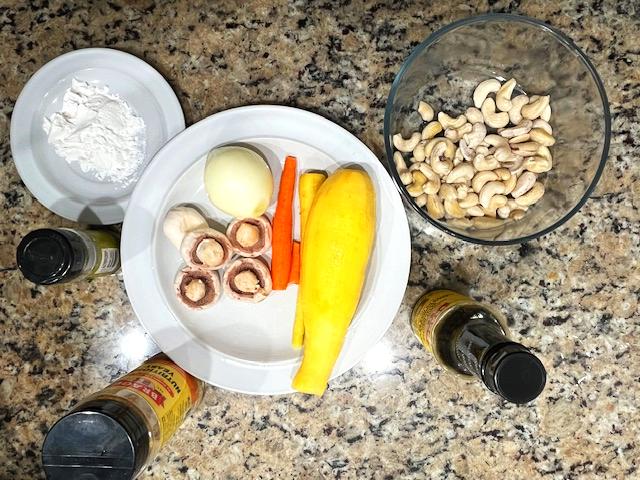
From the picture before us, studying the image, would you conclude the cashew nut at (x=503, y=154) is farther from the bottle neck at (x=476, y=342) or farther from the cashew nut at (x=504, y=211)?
the bottle neck at (x=476, y=342)

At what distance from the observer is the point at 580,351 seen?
0.94 m

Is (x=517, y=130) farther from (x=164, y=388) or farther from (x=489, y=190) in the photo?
(x=164, y=388)

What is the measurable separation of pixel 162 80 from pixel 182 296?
304mm

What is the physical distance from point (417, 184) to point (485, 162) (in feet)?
0.31

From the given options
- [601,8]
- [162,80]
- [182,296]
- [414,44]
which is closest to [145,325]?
[182,296]

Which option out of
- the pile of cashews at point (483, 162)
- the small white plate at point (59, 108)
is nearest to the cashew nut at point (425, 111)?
the pile of cashews at point (483, 162)

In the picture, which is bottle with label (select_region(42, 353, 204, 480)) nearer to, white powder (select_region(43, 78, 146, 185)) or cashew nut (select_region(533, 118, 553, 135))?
white powder (select_region(43, 78, 146, 185))

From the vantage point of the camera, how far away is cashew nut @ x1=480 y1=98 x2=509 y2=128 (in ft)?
2.88

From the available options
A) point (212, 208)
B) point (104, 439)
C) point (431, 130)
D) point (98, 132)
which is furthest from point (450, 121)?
point (104, 439)

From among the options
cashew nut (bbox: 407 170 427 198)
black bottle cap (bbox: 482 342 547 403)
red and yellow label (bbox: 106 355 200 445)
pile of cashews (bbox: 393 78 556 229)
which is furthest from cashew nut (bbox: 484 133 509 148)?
Answer: red and yellow label (bbox: 106 355 200 445)

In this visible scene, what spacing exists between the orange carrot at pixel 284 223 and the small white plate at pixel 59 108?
0.17 meters

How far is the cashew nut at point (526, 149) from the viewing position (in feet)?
2.82

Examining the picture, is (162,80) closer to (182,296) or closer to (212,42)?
(212,42)

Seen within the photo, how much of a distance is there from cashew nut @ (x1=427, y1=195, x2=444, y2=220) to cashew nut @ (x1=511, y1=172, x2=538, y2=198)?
0.33 ft
